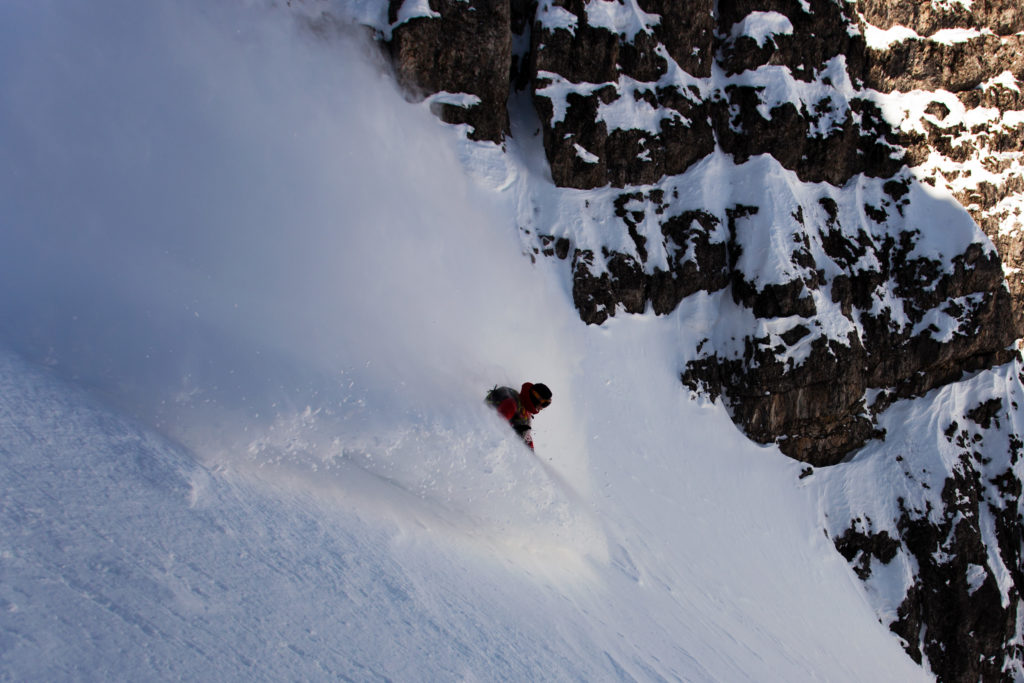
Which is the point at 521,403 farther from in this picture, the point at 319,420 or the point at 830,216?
the point at 830,216

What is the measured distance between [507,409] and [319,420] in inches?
149

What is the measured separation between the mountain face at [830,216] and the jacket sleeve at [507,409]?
293 inches

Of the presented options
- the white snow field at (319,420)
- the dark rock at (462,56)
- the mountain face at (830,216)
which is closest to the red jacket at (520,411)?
the white snow field at (319,420)

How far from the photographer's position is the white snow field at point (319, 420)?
177 inches

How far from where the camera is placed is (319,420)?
7.79 m

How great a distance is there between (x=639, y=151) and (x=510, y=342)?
8.63m

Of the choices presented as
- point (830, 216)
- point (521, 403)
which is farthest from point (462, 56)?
point (830, 216)

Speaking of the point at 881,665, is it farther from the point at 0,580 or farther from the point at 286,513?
the point at 0,580

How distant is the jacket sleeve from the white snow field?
0.19 m

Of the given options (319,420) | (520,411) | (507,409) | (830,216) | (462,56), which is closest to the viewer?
Result: (319,420)

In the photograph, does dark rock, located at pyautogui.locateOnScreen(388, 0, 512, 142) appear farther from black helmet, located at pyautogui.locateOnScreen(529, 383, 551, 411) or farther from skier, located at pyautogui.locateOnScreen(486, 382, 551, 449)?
black helmet, located at pyautogui.locateOnScreen(529, 383, 551, 411)

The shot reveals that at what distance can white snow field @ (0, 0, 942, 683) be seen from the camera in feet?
14.7

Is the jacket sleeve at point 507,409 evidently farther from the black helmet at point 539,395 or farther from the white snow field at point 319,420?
the black helmet at point 539,395

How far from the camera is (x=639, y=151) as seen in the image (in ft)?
62.3
